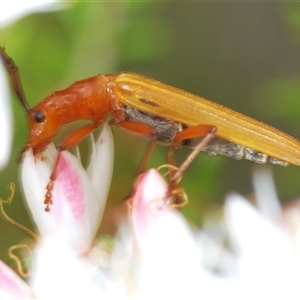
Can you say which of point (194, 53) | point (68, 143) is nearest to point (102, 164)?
point (68, 143)

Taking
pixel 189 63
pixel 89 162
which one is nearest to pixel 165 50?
pixel 189 63

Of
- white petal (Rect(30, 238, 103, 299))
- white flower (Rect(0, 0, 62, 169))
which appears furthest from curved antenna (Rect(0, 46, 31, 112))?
white petal (Rect(30, 238, 103, 299))

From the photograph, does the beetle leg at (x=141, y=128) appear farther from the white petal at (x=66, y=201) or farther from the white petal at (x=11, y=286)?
the white petal at (x=11, y=286)

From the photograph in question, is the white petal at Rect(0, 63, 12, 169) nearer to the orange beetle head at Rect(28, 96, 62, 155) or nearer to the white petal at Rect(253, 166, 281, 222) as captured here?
the orange beetle head at Rect(28, 96, 62, 155)

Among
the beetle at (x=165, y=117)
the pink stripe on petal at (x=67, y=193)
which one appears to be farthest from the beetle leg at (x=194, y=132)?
the pink stripe on petal at (x=67, y=193)

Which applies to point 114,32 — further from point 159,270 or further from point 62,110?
point 159,270

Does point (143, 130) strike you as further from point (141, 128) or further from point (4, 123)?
point (4, 123)
